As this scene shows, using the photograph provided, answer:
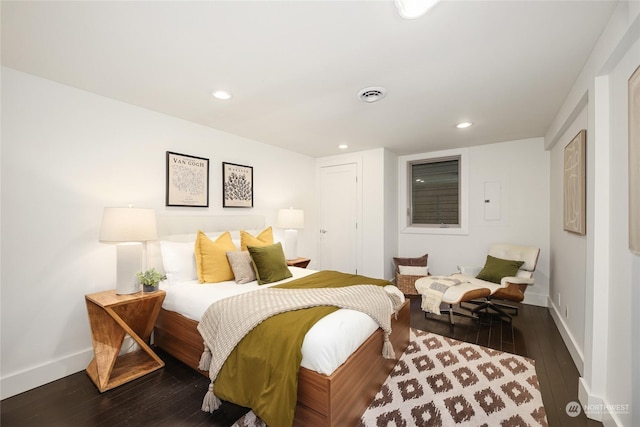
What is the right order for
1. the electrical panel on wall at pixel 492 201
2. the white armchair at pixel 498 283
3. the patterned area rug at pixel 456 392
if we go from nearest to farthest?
the patterned area rug at pixel 456 392 < the white armchair at pixel 498 283 < the electrical panel on wall at pixel 492 201

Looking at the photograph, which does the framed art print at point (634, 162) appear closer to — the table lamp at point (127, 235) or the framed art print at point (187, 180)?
the table lamp at point (127, 235)

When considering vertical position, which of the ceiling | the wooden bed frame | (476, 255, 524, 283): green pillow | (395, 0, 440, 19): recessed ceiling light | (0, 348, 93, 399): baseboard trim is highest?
the ceiling

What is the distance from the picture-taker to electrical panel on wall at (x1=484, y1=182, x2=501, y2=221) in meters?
4.15

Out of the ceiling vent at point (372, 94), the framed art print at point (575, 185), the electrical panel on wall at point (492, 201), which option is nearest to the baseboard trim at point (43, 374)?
the ceiling vent at point (372, 94)

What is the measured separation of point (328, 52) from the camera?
71.4 inches

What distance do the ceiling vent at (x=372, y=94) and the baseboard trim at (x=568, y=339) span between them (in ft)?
9.10

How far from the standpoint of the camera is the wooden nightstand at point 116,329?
82.6 inches

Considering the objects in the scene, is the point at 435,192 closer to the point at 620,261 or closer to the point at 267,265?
the point at 620,261

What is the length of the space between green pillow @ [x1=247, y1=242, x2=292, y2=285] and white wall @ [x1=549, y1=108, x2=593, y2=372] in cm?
267

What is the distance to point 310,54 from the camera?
1.83 meters

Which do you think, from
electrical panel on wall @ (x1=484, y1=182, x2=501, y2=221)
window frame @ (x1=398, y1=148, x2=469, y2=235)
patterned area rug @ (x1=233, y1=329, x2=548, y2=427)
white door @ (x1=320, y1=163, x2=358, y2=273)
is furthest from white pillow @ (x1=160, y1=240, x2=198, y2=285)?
electrical panel on wall @ (x1=484, y1=182, x2=501, y2=221)

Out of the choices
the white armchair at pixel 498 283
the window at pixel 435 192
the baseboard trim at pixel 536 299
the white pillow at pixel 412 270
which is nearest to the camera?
the white armchair at pixel 498 283

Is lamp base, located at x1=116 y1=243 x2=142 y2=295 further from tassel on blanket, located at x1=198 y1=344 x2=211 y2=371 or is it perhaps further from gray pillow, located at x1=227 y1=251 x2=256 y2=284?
tassel on blanket, located at x1=198 y1=344 x2=211 y2=371

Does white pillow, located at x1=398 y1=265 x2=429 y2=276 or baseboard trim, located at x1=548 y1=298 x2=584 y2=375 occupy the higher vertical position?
white pillow, located at x1=398 y1=265 x2=429 y2=276
